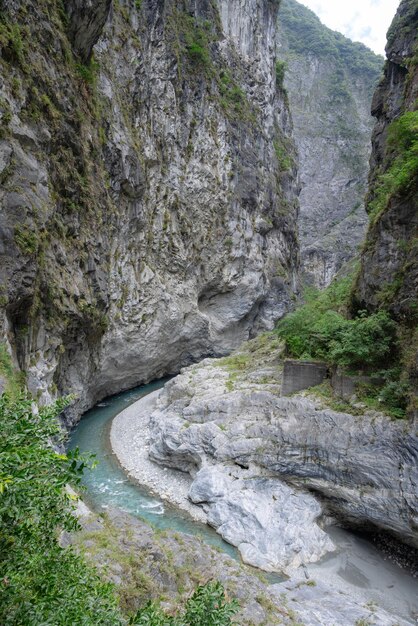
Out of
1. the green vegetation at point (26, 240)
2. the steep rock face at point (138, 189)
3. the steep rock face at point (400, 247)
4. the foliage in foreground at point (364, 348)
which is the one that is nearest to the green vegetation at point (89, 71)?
the steep rock face at point (138, 189)

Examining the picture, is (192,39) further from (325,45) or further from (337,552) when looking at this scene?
(325,45)

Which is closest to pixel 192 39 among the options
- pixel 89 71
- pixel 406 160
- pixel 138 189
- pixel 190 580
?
pixel 138 189

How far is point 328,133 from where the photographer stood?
68.1 meters

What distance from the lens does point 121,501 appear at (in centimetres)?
1339

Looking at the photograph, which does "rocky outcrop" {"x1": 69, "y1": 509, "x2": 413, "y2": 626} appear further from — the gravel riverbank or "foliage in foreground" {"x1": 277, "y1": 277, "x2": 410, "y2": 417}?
"foliage in foreground" {"x1": 277, "y1": 277, "x2": 410, "y2": 417}

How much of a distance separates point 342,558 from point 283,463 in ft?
10.4

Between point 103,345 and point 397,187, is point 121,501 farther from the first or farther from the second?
point 397,187

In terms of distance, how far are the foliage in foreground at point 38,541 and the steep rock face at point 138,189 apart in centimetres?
962

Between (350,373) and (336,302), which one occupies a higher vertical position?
(336,302)

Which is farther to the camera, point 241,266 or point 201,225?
point 241,266

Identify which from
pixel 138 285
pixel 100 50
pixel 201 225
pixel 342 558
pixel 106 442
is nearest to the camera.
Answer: pixel 342 558

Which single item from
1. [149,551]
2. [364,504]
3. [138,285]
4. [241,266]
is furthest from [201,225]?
[149,551]

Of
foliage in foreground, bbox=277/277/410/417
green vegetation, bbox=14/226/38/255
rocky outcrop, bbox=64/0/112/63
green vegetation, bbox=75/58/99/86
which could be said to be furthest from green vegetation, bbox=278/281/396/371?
rocky outcrop, bbox=64/0/112/63

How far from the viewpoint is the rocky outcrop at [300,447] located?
1104 cm
